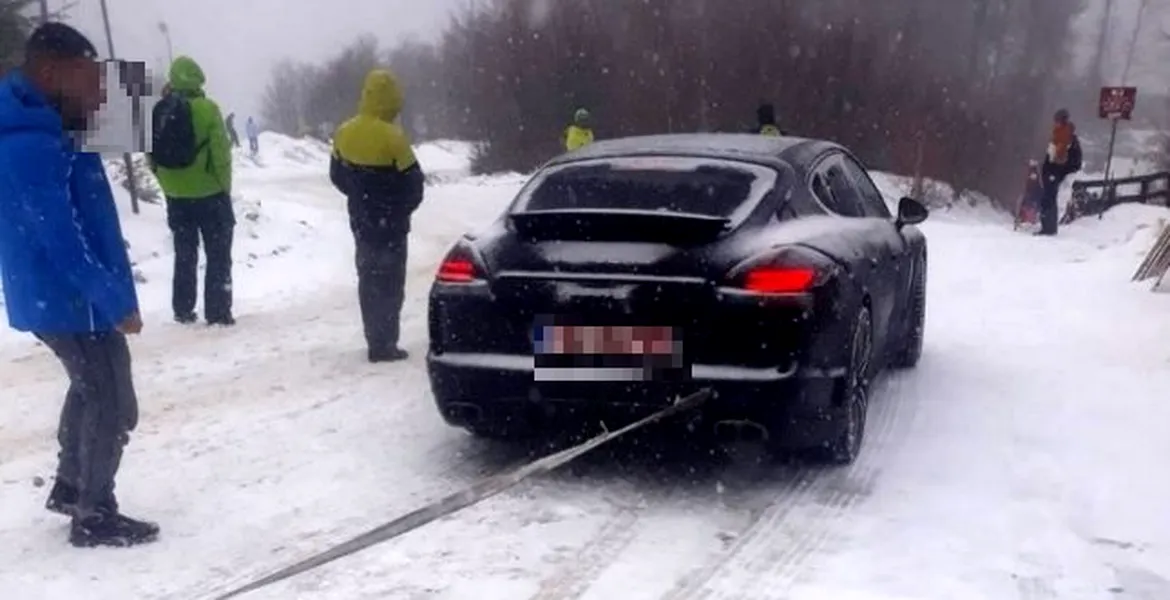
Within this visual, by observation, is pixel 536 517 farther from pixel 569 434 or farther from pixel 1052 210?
pixel 1052 210

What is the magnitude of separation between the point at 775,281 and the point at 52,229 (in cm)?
267

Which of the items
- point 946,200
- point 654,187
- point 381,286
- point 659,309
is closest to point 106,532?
point 659,309

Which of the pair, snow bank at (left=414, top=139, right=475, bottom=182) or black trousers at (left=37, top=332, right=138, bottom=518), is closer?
black trousers at (left=37, top=332, right=138, bottom=518)

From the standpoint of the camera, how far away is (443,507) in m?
4.49

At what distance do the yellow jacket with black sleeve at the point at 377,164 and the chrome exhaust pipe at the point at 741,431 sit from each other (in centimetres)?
320

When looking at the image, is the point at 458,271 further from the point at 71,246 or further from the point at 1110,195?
the point at 1110,195

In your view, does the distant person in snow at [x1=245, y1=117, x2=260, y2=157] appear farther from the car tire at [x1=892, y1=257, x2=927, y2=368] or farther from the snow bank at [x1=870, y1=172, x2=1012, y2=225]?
the car tire at [x1=892, y1=257, x2=927, y2=368]

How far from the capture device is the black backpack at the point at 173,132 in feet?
26.8

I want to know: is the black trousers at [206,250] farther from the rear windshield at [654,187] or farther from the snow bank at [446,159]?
the snow bank at [446,159]

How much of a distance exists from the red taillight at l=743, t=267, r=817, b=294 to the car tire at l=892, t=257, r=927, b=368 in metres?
2.58

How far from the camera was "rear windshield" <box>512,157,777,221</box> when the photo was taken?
514 cm

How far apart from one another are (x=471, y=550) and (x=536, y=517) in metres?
0.42

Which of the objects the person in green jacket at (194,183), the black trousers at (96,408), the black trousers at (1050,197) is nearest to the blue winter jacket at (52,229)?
the black trousers at (96,408)

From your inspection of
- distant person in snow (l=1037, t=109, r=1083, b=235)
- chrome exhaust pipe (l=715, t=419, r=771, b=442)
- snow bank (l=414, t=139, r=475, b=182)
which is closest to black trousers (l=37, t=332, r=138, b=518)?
chrome exhaust pipe (l=715, t=419, r=771, b=442)
